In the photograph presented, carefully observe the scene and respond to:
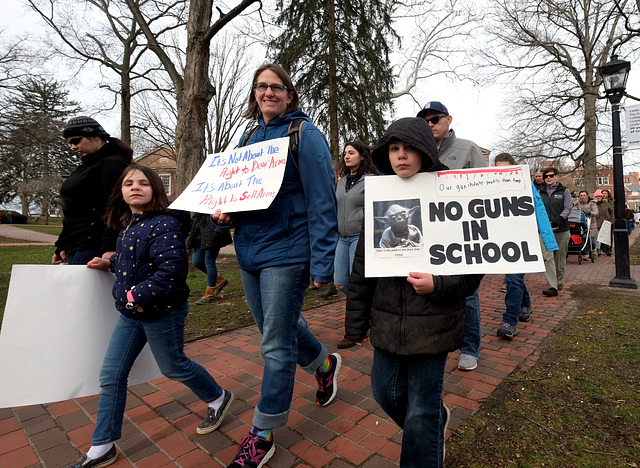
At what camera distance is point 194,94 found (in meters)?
8.45

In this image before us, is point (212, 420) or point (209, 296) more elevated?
point (209, 296)

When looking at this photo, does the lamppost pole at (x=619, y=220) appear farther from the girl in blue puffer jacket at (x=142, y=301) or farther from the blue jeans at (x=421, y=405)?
the girl in blue puffer jacket at (x=142, y=301)

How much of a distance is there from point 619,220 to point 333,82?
8.57m

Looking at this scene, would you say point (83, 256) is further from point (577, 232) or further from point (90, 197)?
point (577, 232)

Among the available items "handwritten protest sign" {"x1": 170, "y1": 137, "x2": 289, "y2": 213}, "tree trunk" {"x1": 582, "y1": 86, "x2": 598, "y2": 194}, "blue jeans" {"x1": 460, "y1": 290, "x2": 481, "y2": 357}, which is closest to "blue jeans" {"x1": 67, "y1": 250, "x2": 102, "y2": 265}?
"handwritten protest sign" {"x1": 170, "y1": 137, "x2": 289, "y2": 213}

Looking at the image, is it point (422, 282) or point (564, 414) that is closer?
point (422, 282)

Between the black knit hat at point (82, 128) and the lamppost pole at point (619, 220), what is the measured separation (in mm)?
8068

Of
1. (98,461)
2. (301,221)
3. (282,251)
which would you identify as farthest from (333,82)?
(98,461)

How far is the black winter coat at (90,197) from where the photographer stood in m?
2.60

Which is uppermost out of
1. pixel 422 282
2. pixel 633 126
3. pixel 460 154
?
pixel 633 126

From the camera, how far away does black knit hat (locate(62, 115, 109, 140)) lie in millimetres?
2580

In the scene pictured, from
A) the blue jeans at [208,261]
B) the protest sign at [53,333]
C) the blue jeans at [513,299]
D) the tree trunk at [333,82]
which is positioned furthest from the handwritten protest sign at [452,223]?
the tree trunk at [333,82]

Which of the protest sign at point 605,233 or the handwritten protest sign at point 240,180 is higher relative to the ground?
the handwritten protest sign at point 240,180

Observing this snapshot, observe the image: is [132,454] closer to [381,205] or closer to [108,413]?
[108,413]
